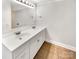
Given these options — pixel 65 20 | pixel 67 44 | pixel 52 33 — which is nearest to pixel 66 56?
pixel 67 44

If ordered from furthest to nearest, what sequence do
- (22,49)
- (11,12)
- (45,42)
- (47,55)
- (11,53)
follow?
(45,42)
(47,55)
(11,12)
(22,49)
(11,53)

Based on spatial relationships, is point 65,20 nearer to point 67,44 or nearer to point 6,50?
point 67,44

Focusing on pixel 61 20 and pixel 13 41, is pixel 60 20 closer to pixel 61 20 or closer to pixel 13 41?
pixel 61 20

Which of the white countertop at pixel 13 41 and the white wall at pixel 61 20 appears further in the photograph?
the white wall at pixel 61 20

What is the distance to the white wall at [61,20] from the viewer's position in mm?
2075

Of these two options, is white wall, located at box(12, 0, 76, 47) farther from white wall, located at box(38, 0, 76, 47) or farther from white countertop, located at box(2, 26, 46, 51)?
white countertop, located at box(2, 26, 46, 51)

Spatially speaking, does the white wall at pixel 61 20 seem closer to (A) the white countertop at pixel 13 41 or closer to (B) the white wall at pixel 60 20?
(B) the white wall at pixel 60 20

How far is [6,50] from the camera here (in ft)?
2.76

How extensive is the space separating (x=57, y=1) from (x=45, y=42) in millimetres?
1254

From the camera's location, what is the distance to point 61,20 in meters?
2.19

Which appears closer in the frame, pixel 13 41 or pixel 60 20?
pixel 13 41

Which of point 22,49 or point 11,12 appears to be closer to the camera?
point 22,49

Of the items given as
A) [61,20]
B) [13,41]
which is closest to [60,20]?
[61,20]

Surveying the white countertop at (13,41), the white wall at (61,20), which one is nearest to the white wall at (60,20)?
the white wall at (61,20)
